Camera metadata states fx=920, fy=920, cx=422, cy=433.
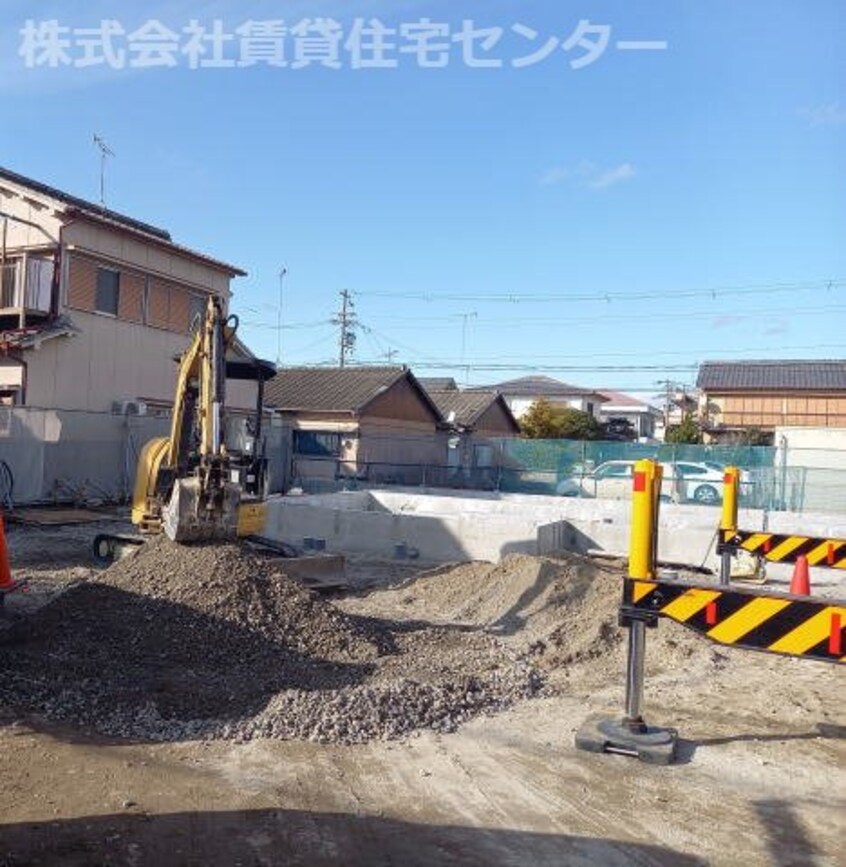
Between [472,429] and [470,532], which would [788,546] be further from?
[472,429]

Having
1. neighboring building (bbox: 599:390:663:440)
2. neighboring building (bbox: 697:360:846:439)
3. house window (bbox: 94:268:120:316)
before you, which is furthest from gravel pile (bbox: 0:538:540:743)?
neighboring building (bbox: 599:390:663:440)

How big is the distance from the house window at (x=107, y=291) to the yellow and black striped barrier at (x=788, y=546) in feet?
63.3

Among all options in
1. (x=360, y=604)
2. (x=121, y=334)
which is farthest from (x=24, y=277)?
(x=360, y=604)

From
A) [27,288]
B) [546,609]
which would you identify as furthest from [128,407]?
[546,609]

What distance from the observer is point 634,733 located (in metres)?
6.07

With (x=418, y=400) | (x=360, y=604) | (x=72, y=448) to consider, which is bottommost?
(x=360, y=604)

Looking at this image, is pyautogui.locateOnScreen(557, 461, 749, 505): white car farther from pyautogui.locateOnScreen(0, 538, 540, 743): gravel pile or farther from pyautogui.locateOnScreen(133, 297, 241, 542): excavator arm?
pyautogui.locateOnScreen(0, 538, 540, 743): gravel pile

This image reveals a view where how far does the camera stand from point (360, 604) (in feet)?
36.7

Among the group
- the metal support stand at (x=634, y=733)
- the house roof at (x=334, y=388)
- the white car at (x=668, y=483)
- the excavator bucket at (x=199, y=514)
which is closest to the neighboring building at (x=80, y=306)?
the house roof at (x=334, y=388)

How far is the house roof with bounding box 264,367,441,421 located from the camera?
33438 millimetres

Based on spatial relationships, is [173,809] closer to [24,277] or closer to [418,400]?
[24,277]

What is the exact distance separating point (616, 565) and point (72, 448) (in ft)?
42.7

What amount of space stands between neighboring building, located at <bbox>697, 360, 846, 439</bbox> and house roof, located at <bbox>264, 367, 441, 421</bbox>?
61.3ft

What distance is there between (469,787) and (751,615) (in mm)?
1940
